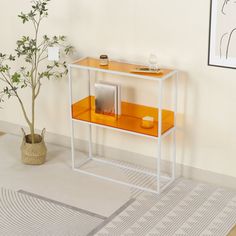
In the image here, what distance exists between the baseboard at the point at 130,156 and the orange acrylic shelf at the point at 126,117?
337 mm

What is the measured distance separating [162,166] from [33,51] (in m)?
1.21

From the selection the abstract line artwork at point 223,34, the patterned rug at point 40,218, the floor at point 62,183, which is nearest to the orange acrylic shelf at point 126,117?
the floor at point 62,183

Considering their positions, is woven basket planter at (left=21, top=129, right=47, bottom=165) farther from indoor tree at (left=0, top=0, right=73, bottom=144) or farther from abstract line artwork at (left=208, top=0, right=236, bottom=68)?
abstract line artwork at (left=208, top=0, right=236, bottom=68)

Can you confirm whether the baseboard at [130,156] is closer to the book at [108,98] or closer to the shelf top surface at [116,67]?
the book at [108,98]

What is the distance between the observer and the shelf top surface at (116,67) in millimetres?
3719

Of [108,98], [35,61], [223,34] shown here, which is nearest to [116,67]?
[108,98]

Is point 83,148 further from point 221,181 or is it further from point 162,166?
point 221,181

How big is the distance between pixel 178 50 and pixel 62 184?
3.87ft

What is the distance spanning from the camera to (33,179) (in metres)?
4.07

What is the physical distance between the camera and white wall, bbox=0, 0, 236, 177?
→ 12.3 feet

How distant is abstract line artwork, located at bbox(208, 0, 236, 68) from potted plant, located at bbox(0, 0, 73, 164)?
108cm

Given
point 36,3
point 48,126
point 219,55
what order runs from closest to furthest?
point 219,55, point 36,3, point 48,126

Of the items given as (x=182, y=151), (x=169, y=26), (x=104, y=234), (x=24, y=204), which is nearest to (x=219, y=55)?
(x=169, y=26)

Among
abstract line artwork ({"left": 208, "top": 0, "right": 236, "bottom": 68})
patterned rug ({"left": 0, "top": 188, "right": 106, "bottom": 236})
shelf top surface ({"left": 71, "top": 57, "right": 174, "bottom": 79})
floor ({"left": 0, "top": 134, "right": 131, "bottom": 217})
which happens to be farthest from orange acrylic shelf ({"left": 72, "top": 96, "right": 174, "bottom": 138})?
patterned rug ({"left": 0, "top": 188, "right": 106, "bottom": 236})
